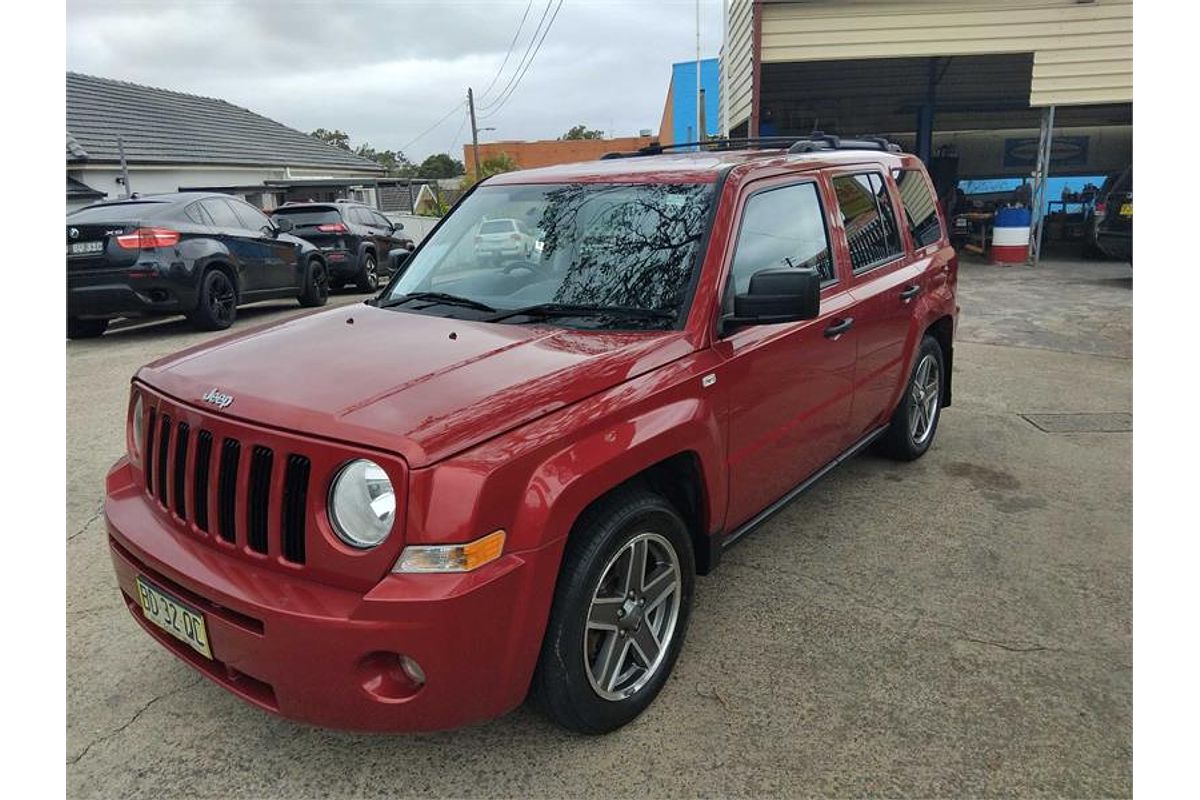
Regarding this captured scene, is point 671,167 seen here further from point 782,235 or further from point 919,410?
point 919,410

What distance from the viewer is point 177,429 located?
2486 mm

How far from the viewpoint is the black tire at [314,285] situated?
38.0 feet

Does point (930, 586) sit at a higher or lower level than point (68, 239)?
lower

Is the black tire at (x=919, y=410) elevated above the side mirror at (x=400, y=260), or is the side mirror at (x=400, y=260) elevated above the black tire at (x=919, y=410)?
the side mirror at (x=400, y=260)

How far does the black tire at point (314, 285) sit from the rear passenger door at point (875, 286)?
361 inches

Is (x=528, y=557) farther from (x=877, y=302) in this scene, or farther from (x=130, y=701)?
(x=877, y=302)

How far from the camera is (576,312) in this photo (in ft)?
9.96

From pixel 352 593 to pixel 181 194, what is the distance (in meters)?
9.44

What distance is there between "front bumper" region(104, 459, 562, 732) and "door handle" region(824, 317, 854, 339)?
1966 millimetres

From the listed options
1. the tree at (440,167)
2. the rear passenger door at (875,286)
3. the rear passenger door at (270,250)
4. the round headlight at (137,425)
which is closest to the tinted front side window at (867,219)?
the rear passenger door at (875,286)

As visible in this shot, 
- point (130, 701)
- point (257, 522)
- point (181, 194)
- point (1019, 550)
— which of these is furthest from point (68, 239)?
point (1019, 550)

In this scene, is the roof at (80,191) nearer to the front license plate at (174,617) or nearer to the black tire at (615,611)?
the front license plate at (174,617)

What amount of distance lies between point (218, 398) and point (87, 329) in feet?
29.0

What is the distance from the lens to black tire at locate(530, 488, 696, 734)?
2.35 metres
